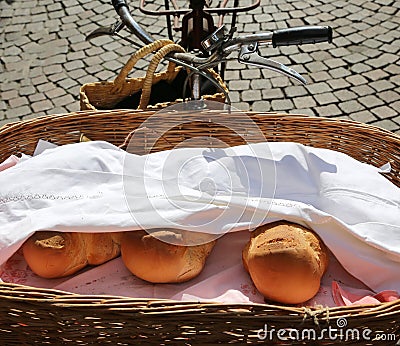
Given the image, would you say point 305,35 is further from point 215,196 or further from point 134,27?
point 134,27

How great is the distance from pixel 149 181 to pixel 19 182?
1.13 feet

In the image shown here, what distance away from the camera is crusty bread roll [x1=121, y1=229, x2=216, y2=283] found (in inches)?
52.6

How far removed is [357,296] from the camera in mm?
1338

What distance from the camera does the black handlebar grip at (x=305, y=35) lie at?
1.45 meters

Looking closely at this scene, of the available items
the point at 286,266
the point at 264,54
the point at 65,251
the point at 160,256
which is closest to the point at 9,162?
the point at 65,251

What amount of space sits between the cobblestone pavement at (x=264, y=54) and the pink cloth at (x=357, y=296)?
72.1 inches

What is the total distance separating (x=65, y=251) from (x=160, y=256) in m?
0.23

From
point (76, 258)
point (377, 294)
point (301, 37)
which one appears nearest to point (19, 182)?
point (76, 258)

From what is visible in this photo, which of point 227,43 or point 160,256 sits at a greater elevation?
point 227,43

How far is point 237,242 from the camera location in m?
1.48

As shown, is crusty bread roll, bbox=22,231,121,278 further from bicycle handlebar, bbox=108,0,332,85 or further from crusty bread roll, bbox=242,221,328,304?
bicycle handlebar, bbox=108,0,332,85

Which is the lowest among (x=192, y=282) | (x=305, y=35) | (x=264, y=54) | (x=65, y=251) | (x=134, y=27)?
(x=264, y=54)

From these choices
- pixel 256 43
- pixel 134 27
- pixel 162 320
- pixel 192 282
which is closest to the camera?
pixel 162 320

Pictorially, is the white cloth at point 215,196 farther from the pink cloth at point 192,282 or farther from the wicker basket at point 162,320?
the wicker basket at point 162,320
